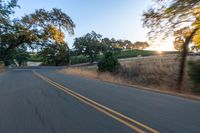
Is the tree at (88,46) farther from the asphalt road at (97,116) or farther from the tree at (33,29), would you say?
the asphalt road at (97,116)

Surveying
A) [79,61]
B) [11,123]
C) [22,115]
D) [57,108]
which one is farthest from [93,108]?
[79,61]

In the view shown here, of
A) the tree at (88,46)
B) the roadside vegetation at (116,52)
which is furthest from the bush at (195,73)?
the tree at (88,46)

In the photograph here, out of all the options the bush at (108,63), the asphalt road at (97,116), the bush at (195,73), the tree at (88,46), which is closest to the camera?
the asphalt road at (97,116)

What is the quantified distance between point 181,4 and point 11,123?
11727mm

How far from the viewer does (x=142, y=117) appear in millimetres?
9469

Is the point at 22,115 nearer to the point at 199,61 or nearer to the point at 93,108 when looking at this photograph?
the point at 93,108

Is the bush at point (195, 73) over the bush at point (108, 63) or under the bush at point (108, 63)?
over

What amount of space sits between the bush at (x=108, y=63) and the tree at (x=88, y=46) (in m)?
57.5

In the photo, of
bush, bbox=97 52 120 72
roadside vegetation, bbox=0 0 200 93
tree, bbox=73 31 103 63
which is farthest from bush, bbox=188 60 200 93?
tree, bbox=73 31 103 63

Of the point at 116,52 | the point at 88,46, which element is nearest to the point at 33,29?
the point at 116,52

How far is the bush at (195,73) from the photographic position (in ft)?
62.2

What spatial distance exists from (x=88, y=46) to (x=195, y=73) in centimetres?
8256

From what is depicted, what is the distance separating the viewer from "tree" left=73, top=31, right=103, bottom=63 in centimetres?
10075

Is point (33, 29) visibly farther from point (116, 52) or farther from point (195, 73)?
point (195, 73)
